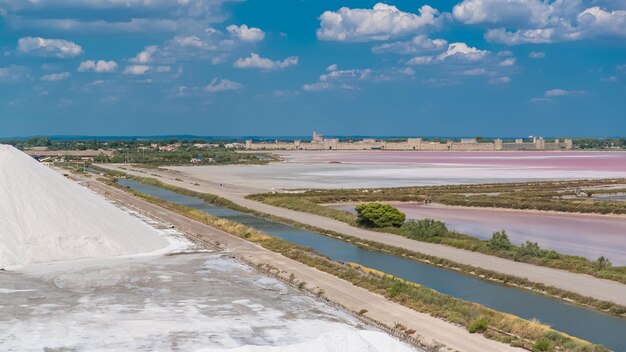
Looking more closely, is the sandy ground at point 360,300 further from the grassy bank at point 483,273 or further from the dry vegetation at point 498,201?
the dry vegetation at point 498,201

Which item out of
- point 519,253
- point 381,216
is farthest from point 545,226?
point 519,253

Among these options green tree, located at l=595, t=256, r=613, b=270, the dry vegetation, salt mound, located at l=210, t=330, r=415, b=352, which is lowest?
the dry vegetation

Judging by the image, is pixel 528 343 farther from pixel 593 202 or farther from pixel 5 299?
pixel 593 202

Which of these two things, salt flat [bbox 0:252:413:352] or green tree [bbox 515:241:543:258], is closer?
salt flat [bbox 0:252:413:352]

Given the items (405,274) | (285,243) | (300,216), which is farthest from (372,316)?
(300,216)

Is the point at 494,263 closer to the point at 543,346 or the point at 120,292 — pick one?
the point at 543,346

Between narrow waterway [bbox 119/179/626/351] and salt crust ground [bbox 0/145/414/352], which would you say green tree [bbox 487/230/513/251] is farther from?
salt crust ground [bbox 0/145/414/352]

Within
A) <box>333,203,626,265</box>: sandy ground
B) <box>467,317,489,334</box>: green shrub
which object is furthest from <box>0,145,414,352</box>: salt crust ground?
<box>333,203,626,265</box>: sandy ground
